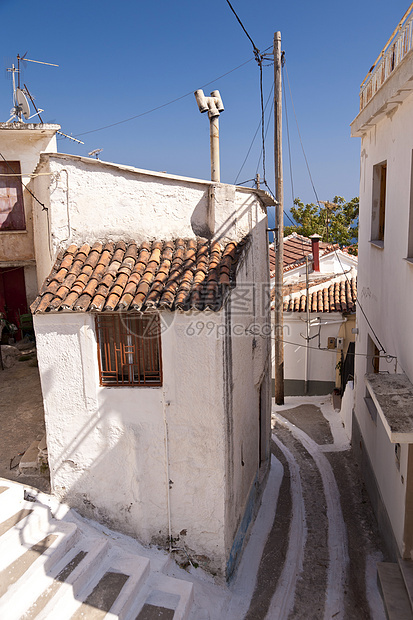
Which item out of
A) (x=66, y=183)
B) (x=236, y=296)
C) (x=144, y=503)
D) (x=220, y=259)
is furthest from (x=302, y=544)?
(x=66, y=183)

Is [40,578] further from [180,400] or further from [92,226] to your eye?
[92,226]

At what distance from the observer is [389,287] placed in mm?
8414

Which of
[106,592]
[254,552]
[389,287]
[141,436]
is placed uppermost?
[389,287]

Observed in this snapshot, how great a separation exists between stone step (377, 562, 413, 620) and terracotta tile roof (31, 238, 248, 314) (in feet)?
15.2

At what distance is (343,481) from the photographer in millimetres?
11391

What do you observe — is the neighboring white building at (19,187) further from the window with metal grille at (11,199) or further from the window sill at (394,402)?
the window sill at (394,402)

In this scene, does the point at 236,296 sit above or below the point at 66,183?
below

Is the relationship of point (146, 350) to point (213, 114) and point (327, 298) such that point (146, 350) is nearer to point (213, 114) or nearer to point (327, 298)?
point (213, 114)

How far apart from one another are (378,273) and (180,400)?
523 cm

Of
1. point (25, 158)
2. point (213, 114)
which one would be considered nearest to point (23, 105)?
point (25, 158)

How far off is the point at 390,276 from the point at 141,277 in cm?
445

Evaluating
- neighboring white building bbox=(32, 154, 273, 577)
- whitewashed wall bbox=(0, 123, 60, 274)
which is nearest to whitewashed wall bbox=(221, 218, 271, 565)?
neighboring white building bbox=(32, 154, 273, 577)

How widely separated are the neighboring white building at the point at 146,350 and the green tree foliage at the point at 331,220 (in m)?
28.9

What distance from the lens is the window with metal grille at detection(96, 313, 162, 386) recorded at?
23.0ft
